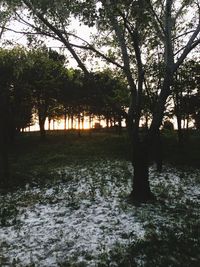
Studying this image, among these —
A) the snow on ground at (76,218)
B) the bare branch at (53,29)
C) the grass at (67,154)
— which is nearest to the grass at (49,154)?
the grass at (67,154)

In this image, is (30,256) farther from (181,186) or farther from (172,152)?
(172,152)

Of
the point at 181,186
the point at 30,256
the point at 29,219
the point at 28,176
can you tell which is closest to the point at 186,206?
the point at 181,186

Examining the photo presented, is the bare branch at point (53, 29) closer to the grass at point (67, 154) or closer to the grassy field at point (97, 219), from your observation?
the grassy field at point (97, 219)

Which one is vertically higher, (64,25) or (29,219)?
(64,25)

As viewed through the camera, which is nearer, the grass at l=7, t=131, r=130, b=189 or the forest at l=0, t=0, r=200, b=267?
the forest at l=0, t=0, r=200, b=267

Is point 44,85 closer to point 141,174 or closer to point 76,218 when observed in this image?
point 141,174

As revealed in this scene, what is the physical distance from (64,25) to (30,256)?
38.7 feet

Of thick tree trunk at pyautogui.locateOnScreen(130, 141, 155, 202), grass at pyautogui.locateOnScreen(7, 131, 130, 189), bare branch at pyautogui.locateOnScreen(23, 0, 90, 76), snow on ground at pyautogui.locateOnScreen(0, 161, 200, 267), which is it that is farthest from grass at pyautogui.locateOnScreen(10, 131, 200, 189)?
bare branch at pyautogui.locateOnScreen(23, 0, 90, 76)

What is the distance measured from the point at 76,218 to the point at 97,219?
42.4 inches

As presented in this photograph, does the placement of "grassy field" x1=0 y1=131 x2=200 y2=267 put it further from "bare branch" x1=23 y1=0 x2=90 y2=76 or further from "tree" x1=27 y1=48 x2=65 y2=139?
"tree" x1=27 y1=48 x2=65 y2=139

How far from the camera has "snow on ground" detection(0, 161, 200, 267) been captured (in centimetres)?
1320

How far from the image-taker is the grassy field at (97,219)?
1258 centimetres

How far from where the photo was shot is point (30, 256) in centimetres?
1291

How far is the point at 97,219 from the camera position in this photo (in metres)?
16.8
